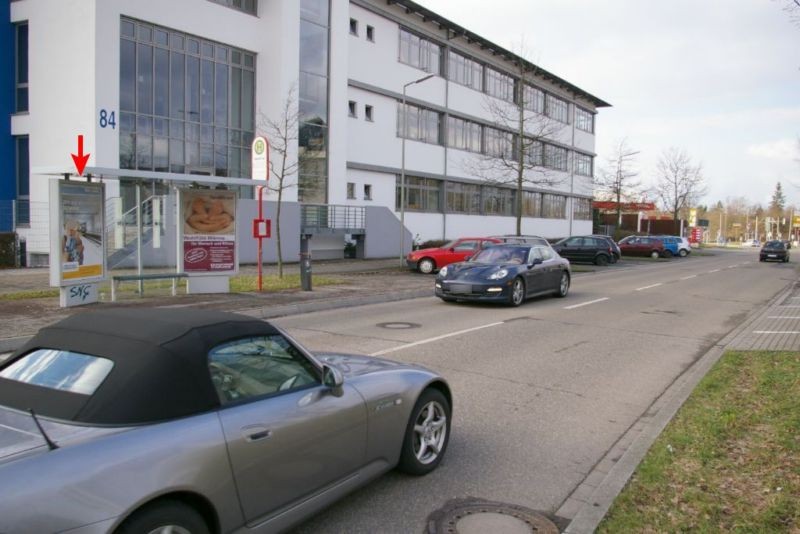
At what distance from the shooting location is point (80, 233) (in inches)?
502

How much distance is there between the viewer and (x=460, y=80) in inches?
1657

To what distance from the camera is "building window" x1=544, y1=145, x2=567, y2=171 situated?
178ft

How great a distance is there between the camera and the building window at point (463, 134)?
4091 centimetres

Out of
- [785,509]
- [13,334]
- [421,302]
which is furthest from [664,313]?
[13,334]

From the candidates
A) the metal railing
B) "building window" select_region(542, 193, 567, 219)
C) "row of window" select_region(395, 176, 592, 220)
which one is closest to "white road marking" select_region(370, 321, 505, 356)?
the metal railing

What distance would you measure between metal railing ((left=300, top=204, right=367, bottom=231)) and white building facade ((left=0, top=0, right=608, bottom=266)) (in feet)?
1.93

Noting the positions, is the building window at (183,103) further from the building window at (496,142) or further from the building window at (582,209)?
the building window at (582,209)

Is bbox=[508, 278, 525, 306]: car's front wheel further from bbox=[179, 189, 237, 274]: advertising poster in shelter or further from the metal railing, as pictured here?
the metal railing

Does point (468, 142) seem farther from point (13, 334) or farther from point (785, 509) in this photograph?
point (785, 509)

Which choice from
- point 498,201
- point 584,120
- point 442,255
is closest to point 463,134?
point 498,201

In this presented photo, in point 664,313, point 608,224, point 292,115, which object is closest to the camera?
point 664,313

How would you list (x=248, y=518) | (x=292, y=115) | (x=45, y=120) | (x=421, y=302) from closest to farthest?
(x=248, y=518) → (x=421, y=302) → (x=45, y=120) → (x=292, y=115)

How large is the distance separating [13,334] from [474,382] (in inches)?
286

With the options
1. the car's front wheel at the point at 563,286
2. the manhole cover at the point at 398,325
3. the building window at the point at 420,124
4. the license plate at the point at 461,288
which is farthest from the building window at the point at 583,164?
the manhole cover at the point at 398,325
